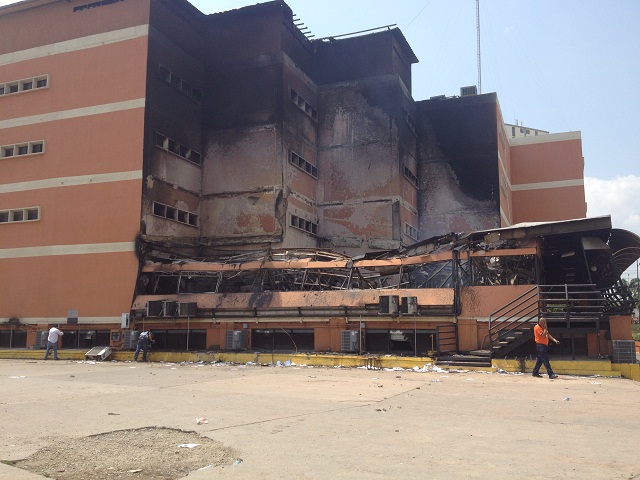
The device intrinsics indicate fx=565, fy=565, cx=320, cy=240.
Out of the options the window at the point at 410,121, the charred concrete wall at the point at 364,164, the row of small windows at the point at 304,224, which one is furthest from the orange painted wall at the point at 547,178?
the row of small windows at the point at 304,224

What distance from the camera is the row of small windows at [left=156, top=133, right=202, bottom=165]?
27.4m

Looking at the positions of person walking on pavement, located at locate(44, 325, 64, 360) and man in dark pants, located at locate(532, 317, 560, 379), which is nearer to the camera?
man in dark pants, located at locate(532, 317, 560, 379)

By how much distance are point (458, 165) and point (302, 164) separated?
11474 millimetres

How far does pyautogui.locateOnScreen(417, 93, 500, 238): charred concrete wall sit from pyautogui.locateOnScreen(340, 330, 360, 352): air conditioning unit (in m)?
18.9

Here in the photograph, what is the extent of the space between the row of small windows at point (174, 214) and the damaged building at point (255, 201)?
0.12m

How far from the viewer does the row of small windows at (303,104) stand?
3219cm

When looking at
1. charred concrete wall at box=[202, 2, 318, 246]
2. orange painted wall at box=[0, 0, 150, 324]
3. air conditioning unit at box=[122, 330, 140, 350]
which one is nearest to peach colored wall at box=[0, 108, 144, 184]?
orange painted wall at box=[0, 0, 150, 324]

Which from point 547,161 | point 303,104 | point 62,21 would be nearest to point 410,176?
point 303,104

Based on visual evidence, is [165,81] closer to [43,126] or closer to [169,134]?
[169,134]

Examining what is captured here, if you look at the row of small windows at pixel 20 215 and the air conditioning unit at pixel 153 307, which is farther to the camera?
the row of small windows at pixel 20 215

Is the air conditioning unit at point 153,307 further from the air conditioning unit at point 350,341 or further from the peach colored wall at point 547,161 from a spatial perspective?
the peach colored wall at point 547,161

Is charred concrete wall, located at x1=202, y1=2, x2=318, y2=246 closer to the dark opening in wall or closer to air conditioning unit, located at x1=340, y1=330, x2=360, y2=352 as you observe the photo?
the dark opening in wall

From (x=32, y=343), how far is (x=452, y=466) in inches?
994

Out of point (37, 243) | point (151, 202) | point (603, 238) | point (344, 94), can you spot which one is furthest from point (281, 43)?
point (603, 238)
